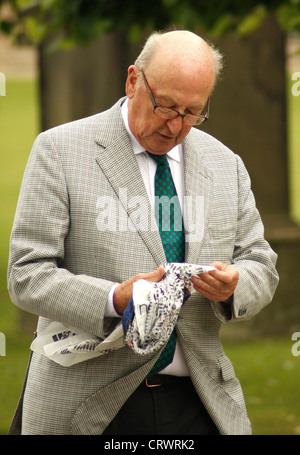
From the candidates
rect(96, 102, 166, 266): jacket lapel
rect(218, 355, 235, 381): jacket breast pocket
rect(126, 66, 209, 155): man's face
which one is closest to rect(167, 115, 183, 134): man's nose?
rect(126, 66, 209, 155): man's face

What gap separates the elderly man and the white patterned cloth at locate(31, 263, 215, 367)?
4 centimetres

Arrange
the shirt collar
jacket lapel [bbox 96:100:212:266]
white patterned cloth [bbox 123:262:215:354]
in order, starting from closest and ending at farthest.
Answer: white patterned cloth [bbox 123:262:215:354] → jacket lapel [bbox 96:100:212:266] → the shirt collar

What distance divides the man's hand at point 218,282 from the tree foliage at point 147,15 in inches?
Result: 121

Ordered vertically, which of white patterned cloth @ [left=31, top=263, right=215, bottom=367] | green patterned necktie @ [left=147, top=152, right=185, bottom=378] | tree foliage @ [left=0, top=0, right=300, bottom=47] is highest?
tree foliage @ [left=0, top=0, right=300, bottom=47]

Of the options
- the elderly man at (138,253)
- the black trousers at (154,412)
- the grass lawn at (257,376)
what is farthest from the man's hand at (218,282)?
the grass lawn at (257,376)

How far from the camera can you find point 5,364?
287 inches

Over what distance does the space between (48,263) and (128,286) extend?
0.86 feet

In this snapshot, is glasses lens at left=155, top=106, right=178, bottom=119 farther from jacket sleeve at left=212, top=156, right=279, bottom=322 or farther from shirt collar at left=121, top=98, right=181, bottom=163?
jacket sleeve at left=212, top=156, right=279, bottom=322

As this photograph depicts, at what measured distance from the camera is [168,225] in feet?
8.95

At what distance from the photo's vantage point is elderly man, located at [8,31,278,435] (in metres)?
2.58

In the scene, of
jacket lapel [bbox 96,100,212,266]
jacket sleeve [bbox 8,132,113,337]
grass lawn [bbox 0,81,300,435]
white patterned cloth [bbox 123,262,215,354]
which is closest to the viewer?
white patterned cloth [bbox 123,262,215,354]

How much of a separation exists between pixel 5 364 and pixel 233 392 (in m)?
4.76

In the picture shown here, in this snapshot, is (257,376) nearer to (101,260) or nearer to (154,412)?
(154,412)

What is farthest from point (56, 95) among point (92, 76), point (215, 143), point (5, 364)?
point (215, 143)
